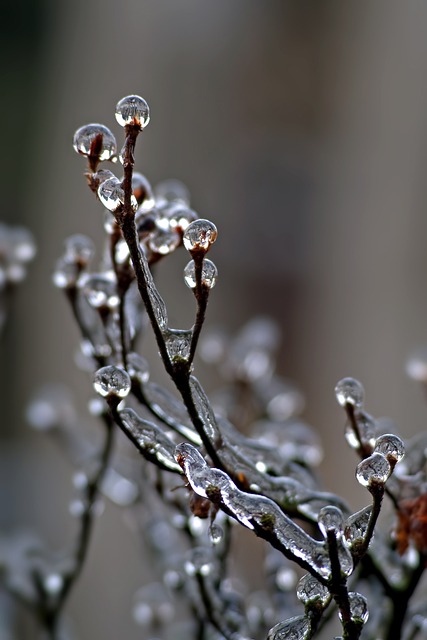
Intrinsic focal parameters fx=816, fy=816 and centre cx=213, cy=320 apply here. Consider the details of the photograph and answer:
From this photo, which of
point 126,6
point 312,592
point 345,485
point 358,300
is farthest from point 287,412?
point 126,6

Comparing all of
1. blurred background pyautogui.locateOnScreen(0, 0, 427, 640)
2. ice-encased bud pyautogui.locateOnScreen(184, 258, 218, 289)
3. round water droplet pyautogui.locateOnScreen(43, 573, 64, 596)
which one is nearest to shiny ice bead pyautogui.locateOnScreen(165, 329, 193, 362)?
ice-encased bud pyautogui.locateOnScreen(184, 258, 218, 289)

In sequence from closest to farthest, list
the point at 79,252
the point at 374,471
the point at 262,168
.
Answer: the point at 374,471 < the point at 79,252 < the point at 262,168

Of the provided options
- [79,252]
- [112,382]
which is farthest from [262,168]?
[112,382]

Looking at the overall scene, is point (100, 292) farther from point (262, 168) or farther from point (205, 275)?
point (262, 168)

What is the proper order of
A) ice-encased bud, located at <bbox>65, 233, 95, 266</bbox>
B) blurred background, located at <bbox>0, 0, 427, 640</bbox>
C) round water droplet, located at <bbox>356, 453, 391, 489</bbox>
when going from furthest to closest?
blurred background, located at <bbox>0, 0, 427, 640</bbox> < ice-encased bud, located at <bbox>65, 233, 95, 266</bbox> < round water droplet, located at <bbox>356, 453, 391, 489</bbox>

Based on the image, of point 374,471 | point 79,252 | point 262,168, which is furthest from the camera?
point 262,168

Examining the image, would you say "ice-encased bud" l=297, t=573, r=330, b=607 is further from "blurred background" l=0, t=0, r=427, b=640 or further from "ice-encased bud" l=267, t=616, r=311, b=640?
"blurred background" l=0, t=0, r=427, b=640
